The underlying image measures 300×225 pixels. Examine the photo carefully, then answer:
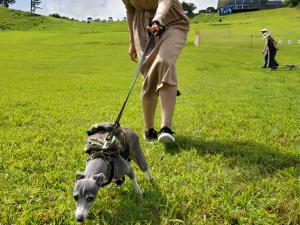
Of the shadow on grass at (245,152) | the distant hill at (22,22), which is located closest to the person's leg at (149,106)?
the shadow on grass at (245,152)

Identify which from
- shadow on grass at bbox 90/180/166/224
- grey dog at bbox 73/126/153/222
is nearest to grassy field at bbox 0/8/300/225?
shadow on grass at bbox 90/180/166/224

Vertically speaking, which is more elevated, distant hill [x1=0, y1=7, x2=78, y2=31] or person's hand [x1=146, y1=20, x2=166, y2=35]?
distant hill [x1=0, y1=7, x2=78, y2=31]

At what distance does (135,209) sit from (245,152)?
6.69 feet

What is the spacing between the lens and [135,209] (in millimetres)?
3293

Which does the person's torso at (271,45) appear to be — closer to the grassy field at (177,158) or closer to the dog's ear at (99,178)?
the grassy field at (177,158)

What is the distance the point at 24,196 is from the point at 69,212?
1.86ft

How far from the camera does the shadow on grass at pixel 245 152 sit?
4.42 m

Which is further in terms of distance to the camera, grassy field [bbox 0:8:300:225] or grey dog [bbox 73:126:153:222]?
grassy field [bbox 0:8:300:225]

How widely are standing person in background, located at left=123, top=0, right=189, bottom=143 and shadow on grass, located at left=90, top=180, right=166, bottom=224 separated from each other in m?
1.20

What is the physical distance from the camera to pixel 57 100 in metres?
9.46

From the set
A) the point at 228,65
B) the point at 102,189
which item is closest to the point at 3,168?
the point at 102,189

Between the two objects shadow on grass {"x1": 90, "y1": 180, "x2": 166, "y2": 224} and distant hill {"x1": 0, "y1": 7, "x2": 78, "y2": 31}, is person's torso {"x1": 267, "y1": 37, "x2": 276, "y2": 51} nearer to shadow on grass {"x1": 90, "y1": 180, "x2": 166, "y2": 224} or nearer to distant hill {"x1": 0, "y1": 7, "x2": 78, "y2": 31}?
shadow on grass {"x1": 90, "y1": 180, "x2": 166, "y2": 224}

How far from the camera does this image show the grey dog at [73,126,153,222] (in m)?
2.81

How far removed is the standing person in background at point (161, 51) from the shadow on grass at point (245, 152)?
0.41m
